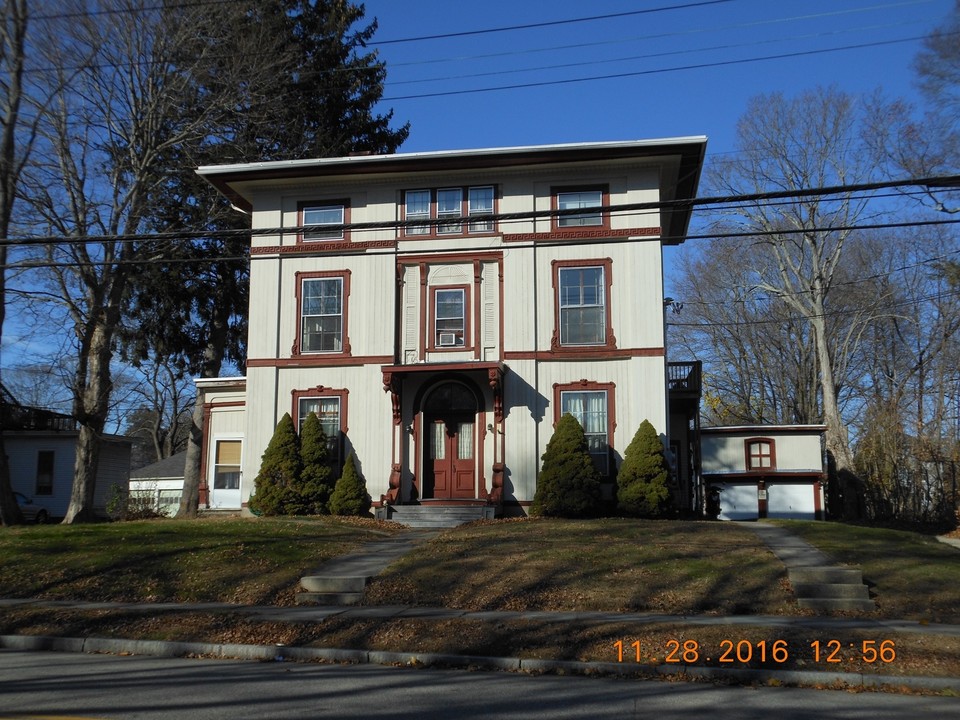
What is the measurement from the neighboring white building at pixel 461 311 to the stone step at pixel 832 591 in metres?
9.60

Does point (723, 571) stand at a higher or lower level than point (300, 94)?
lower

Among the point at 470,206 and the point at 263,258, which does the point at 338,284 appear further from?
the point at 470,206

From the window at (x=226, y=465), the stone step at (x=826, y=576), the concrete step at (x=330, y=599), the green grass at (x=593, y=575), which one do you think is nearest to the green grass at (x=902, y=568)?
the stone step at (x=826, y=576)

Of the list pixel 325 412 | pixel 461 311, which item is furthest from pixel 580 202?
pixel 325 412

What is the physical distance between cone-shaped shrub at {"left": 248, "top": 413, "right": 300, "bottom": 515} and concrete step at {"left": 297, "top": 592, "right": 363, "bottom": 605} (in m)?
9.53

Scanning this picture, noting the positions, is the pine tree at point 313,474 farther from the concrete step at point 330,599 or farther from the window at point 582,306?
the concrete step at point 330,599

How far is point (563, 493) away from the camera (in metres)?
21.4

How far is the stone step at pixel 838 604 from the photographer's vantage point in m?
12.3

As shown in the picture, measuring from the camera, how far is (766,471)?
1167 inches

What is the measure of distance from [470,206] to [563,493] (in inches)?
313

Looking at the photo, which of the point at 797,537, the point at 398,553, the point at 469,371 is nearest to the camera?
the point at 398,553

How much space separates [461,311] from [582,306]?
3.15m

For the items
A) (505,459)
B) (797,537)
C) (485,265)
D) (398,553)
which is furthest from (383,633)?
(485,265)

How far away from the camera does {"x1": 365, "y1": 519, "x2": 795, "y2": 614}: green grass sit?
12.7 metres
